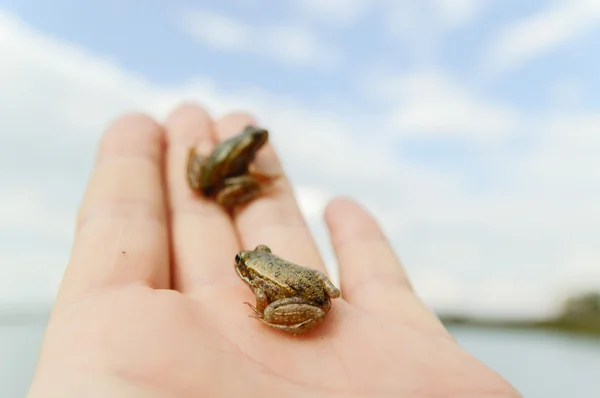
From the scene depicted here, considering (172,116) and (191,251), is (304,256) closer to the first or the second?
(191,251)

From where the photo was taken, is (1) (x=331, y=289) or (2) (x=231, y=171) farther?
(2) (x=231, y=171)

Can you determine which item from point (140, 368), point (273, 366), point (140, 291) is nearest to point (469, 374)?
point (273, 366)

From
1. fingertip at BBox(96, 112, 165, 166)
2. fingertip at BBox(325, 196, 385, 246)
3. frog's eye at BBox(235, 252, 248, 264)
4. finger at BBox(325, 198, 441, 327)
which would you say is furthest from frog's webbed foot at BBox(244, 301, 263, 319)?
fingertip at BBox(96, 112, 165, 166)

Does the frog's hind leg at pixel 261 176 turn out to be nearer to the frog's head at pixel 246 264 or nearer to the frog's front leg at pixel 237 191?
the frog's front leg at pixel 237 191

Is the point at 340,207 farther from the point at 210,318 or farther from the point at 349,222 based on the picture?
the point at 210,318

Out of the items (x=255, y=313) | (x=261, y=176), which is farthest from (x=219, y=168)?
(x=255, y=313)
